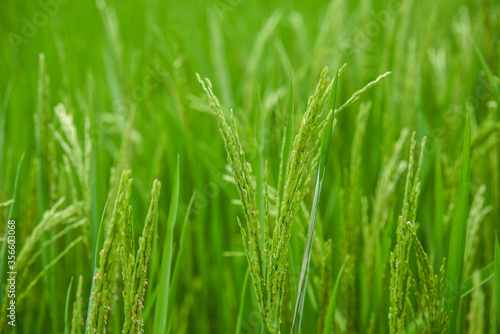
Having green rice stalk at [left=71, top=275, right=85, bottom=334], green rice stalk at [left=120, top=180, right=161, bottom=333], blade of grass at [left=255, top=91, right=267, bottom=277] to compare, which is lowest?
green rice stalk at [left=71, top=275, right=85, bottom=334]

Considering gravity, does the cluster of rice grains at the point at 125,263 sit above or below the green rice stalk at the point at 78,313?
above

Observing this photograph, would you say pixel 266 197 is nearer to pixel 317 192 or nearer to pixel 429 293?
pixel 317 192

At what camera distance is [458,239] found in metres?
0.60

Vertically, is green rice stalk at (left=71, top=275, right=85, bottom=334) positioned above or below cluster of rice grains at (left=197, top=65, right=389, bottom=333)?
below

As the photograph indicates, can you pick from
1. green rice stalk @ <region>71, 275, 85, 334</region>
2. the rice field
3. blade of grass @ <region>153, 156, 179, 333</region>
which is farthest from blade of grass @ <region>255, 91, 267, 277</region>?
green rice stalk @ <region>71, 275, 85, 334</region>

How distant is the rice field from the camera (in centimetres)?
53

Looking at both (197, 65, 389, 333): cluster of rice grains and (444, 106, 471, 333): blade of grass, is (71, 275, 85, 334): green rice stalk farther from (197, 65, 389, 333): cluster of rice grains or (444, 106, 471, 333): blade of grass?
(444, 106, 471, 333): blade of grass

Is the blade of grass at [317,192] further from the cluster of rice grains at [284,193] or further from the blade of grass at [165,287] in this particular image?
the blade of grass at [165,287]

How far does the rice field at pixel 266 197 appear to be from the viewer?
0.53m

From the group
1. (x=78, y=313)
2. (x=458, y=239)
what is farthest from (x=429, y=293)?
(x=78, y=313)

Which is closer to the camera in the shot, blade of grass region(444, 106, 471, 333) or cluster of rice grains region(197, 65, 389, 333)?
cluster of rice grains region(197, 65, 389, 333)

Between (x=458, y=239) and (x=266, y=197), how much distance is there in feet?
0.94

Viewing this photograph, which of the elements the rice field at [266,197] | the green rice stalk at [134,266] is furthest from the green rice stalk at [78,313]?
the green rice stalk at [134,266]

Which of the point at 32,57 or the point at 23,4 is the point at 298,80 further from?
the point at 23,4
